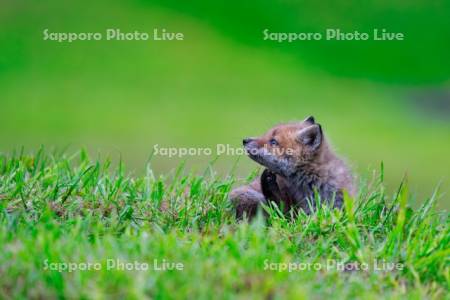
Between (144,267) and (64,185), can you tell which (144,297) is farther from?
(64,185)

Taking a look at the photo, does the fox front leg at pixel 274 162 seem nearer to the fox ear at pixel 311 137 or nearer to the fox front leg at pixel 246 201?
the fox ear at pixel 311 137

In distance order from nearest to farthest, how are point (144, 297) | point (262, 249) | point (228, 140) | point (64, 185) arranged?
1. point (144, 297)
2. point (262, 249)
3. point (64, 185)
4. point (228, 140)

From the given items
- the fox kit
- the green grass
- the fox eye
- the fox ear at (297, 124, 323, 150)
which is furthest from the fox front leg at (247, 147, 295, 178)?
the green grass

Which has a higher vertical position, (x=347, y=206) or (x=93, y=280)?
(x=347, y=206)

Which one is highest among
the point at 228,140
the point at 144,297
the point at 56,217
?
the point at 228,140

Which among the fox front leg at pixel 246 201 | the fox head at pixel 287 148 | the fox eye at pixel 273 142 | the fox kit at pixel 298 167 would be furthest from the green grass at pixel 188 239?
the fox eye at pixel 273 142

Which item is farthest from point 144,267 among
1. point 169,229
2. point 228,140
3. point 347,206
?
point 228,140

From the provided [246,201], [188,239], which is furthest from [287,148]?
[188,239]

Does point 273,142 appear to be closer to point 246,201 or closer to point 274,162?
point 274,162
